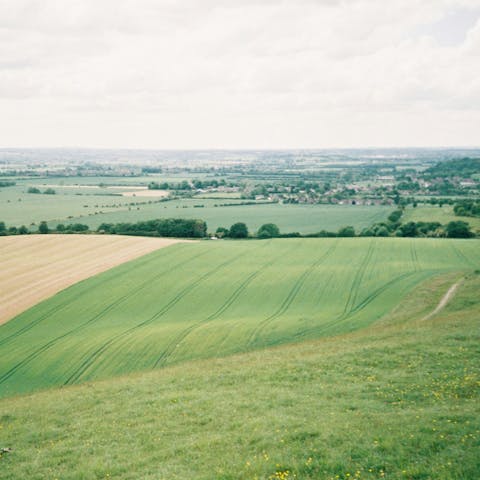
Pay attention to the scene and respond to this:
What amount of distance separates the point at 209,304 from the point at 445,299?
1844 centimetres

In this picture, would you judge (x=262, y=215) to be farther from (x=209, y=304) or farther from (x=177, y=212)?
(x=209, y=304)

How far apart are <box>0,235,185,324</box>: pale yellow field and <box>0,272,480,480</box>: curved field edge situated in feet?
73.6

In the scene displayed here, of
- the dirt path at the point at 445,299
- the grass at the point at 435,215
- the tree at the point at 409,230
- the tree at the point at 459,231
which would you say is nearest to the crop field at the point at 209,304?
the dirt path at the point at 445,299

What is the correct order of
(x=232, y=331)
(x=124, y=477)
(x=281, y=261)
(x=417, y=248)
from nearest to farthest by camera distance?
(x=124, y=477) → (x=232, y=331) → (x=281, y=261) → (x=417, y=248)

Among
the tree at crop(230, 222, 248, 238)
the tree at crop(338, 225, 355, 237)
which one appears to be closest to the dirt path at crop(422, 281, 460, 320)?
the tree at crop(338, 225, 355, 237)

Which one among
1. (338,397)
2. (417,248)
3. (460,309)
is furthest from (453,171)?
(338,397)

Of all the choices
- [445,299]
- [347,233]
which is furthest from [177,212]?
[445,299]

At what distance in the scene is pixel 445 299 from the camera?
39250 mm

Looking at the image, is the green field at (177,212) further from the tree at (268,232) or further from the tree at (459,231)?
the tree at (459,231)

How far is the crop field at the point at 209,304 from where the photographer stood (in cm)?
3177

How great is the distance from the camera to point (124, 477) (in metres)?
13.1

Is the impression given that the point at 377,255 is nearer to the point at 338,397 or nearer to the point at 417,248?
the point at 417,248

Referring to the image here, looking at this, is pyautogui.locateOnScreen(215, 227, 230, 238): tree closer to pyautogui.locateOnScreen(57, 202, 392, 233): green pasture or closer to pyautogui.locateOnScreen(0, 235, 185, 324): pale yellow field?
pyautogui.locateOnScreen(57, 202, 392, 233): green pasture

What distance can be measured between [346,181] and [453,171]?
43.4 m
